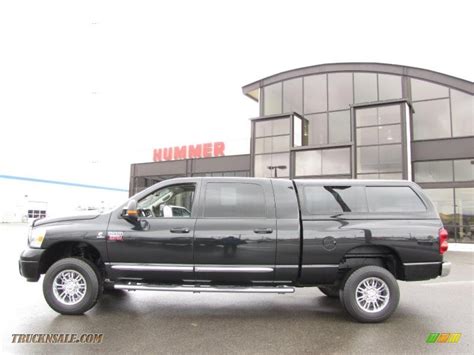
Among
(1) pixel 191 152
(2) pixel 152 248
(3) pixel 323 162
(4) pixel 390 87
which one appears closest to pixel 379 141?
(3) pixel 323 162

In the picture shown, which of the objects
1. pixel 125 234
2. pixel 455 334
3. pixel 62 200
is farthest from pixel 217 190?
pixel 62 200

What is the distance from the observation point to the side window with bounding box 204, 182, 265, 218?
5879mm

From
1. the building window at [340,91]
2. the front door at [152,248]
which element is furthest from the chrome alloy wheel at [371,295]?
the building window at [340,91]

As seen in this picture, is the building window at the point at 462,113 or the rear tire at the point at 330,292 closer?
the rear tire at the point at 330,292

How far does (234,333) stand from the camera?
4992 millimetres

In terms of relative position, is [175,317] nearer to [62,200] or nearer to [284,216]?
[284,216]

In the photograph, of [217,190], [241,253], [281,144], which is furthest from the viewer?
[281,144]

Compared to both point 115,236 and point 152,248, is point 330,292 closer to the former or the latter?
point 152,248

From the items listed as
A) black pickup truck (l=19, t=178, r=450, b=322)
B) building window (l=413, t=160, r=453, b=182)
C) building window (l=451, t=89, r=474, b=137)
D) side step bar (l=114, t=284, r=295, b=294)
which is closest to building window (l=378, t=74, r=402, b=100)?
building window (l=451, t=89, r=474, b=137)

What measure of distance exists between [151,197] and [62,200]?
183 ft

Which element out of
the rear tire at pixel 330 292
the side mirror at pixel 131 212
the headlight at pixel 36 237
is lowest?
the rear tire at pixel 330 292

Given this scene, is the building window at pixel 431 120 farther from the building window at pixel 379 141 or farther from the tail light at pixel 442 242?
the tail light at pixel 442 242

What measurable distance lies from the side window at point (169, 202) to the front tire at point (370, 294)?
8.73 feet

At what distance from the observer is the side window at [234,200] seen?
5.88 meters
